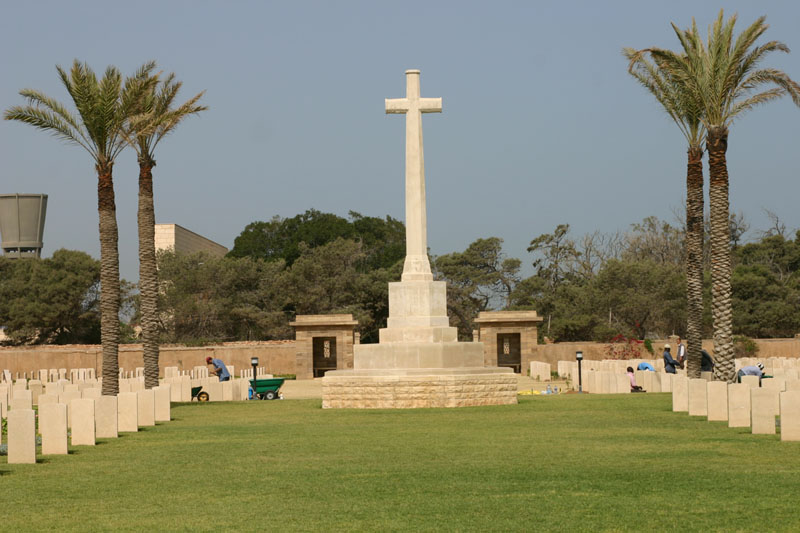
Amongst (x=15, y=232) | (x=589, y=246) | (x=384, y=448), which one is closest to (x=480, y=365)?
(x=384, y=448)

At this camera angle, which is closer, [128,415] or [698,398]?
[128,415]

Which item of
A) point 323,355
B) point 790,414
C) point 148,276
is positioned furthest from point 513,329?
point 790,414

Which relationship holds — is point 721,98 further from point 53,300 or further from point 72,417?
point 53,300

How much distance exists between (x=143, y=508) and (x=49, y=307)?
159 ft

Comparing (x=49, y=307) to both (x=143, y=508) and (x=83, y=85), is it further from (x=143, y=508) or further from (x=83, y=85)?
(x=143, y=508)

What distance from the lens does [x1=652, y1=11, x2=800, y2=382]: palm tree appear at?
22203 mm

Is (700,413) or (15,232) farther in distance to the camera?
(15,232)

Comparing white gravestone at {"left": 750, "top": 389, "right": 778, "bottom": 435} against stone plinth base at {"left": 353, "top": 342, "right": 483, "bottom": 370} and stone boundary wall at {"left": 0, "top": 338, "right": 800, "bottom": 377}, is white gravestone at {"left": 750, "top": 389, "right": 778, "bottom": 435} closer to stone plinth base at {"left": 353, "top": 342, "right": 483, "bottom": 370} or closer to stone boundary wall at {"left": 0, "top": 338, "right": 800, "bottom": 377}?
stone plinth base at {"left": 353, "top": 342, "right": 483, "bottom": 370}

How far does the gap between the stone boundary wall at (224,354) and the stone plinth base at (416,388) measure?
81.3ft

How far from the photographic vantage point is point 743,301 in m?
53.4

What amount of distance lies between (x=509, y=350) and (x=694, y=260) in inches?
866

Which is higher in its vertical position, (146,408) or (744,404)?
(744,404)

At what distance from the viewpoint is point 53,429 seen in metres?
14.0

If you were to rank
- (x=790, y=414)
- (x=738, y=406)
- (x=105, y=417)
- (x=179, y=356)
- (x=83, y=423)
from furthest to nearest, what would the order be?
(x=179, y=356) < (x=105, y=417) < (x=738, y=406) < (x=83, y=423) < (x=790, y=414)
